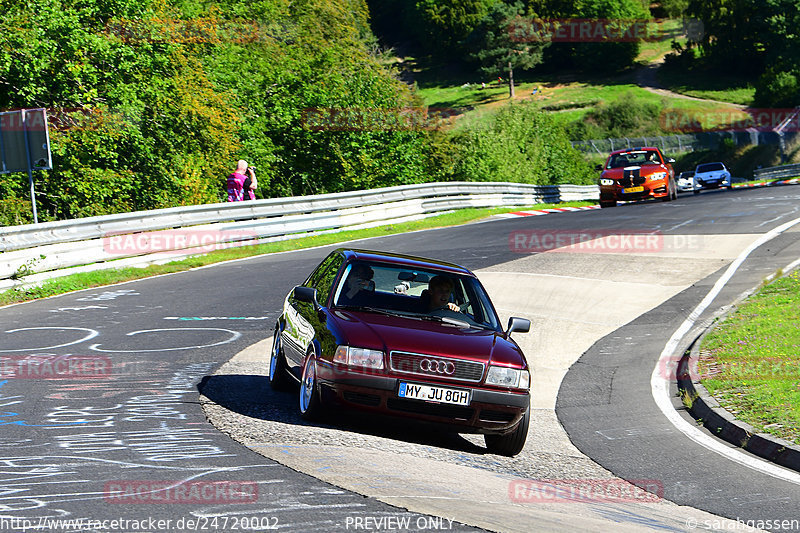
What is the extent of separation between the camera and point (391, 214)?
89.6 ft

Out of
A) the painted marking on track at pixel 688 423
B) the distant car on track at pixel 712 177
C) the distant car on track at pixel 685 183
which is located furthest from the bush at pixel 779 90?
the painted marking on track at pixel 688 423

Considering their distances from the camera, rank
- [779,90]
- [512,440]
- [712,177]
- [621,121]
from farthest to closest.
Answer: [621,121] < [779,90] < [712,177] < [512,440]

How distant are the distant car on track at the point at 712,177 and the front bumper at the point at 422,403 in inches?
1632

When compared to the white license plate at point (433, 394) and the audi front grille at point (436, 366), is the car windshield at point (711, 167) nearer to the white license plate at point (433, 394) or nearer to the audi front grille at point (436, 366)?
the audi front grille at point (436, 366)

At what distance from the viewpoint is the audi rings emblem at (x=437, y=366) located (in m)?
7.54

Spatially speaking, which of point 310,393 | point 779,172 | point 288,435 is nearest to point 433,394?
point 310,393

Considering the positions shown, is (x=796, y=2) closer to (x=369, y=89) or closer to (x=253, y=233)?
(x=369, y=89)

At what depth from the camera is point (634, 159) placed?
3203 cm

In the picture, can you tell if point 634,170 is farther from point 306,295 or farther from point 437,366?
point 437,366

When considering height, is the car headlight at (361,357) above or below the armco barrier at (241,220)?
Answer: above

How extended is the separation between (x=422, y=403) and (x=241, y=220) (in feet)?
49.4

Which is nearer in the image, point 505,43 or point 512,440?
point 512,440

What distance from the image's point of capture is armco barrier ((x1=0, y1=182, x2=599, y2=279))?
15742 millimetres

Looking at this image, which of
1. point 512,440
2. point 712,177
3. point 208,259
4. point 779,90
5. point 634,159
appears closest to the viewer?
point 512,440
